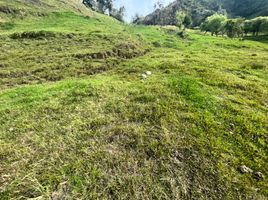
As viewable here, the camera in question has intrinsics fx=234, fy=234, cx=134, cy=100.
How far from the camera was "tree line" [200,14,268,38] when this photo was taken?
260ft

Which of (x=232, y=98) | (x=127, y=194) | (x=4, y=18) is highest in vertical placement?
(x=4, y=18)

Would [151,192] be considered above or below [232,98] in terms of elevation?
below

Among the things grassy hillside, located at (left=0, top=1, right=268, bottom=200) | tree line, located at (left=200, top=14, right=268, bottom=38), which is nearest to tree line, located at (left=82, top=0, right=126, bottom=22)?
tree line, located at (left=200, top=14, right=268, bottom=38)

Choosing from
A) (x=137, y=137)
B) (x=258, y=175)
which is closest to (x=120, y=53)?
(x=137, y=137)

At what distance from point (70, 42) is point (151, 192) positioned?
1826 cm

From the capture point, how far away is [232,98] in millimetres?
9781

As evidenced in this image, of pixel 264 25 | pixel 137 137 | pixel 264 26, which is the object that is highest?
pixel 264 25

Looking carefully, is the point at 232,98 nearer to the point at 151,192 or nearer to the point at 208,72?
the point at 208,72

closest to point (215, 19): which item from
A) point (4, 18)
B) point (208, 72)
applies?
point (4, 18)

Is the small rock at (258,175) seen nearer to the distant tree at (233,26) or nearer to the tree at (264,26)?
the distant tree at (233,26)

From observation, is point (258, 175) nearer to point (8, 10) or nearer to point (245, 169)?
point (245, 169)

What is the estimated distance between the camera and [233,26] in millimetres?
78188

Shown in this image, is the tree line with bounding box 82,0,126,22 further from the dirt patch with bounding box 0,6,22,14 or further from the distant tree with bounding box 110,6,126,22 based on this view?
the dirt patch with bounding box 0,6,22,14

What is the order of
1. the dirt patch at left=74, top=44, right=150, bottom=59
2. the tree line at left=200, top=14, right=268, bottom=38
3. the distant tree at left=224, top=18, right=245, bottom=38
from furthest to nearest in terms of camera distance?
the tree line at left=200, top=14, right=268, bottom=38 < the distant tree at left=224, top=18, right=245, bottom=38 < the dirt patch at left=74, top=44, right=150, bottom=59
